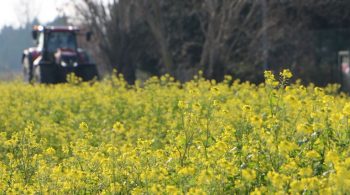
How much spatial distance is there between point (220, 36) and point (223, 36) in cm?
26

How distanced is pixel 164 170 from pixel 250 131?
122 centimetres

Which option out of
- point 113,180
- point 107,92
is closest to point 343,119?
point 113,180

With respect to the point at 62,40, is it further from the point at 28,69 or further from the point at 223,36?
the point at 223,36

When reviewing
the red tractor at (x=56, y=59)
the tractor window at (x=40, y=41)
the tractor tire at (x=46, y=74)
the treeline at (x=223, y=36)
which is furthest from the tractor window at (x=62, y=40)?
the tractor tire at (x=46, y=74)

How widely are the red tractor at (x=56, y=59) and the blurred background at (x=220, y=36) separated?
1990 millimetres

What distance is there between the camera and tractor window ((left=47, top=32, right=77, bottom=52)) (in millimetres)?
22719

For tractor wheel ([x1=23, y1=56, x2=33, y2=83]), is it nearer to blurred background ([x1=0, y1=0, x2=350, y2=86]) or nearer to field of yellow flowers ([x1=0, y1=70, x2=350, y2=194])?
blurred background ([x1=0, y1=0, x2=350, y2=86])

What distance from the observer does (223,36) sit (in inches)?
848

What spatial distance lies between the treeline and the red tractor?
1.99 metres

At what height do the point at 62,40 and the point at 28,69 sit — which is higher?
the point at 62,40

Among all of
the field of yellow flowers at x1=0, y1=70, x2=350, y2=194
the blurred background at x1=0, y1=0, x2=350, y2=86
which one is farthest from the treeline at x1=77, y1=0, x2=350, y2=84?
the field of yellow flowers at x1=0, y1=70, x2=350, y2=194

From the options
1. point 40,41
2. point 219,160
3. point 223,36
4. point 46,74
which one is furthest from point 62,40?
point 219,160

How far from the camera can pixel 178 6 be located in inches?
1056

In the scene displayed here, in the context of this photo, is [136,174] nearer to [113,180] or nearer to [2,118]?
[113,180]
